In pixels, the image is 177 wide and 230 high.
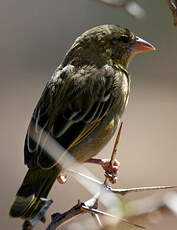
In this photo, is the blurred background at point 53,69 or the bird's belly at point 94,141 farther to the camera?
the blurred background at point 53,69

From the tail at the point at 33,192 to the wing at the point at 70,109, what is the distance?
0.08m

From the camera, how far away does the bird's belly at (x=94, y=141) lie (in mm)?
3484

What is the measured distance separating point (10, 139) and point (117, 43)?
3214 millimetres

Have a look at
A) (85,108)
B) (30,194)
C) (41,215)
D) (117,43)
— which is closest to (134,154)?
(117,43)

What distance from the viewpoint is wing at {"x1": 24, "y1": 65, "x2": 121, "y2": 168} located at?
334 cm

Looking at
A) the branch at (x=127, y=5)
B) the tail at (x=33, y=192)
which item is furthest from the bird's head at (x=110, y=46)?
the branch at (x=127, y=5)

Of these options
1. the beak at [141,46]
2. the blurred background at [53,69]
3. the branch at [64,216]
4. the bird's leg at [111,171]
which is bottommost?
the blurred background at [53,69]

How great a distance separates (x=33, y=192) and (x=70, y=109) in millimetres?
709

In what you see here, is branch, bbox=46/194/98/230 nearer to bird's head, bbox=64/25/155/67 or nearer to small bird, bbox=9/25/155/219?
small bird, bbox=9/25/155/219

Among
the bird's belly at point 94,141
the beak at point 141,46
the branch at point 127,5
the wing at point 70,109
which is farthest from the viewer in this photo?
the beak at point 141,46

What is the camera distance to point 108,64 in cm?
402

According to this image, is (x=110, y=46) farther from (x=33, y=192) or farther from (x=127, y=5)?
(x=127, y=5)

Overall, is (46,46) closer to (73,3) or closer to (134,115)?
(73,3)

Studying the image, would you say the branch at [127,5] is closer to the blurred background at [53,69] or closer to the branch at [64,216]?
the branch at [64,216]
